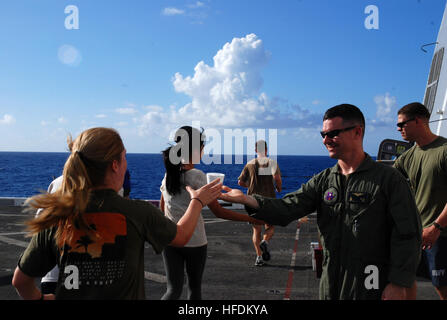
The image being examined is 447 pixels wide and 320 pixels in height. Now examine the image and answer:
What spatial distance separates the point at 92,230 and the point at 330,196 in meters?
1.69

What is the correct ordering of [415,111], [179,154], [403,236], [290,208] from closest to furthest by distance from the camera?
[403,236] → [290,208] → [179,154] → [415,111]

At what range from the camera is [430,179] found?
394cm

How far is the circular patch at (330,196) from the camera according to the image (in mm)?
2711

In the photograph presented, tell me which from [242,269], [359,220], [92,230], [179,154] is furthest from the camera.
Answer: [242,269]

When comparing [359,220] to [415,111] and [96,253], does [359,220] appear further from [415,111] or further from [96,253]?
[415,111]

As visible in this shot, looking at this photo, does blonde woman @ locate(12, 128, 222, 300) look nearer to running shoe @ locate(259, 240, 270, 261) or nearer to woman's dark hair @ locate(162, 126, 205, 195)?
woman's dark hair @ locate(162, 126, 205, 195)

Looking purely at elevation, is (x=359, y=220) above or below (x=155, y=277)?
above

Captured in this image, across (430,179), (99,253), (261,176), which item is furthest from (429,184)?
(261,176)

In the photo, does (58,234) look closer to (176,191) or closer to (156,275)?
(176,191)

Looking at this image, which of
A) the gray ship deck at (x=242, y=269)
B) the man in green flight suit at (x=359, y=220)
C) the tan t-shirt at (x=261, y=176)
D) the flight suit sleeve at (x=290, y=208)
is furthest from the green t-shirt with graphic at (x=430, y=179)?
the tan t-shirt at (x=261, y=176)

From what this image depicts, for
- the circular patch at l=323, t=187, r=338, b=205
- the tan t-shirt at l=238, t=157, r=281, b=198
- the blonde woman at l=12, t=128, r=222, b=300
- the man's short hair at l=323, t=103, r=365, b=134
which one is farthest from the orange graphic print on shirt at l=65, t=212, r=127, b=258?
the tan t-shirt at l=238, t=157, r=281, b=198

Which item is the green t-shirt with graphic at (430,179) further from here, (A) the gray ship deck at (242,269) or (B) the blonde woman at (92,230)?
(B) the blonde woman at (92,230)

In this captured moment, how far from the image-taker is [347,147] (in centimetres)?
272

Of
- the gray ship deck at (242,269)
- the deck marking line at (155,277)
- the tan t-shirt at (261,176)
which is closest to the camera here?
the gray ship deck at (242,269)
